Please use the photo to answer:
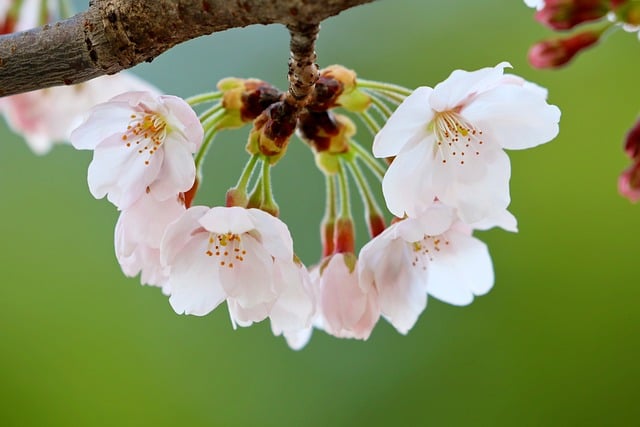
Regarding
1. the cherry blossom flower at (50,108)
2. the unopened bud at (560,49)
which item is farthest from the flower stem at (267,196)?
the cherry blossom flower at (50,108)

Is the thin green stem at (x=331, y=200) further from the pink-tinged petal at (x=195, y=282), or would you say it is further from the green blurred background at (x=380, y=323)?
the green blurred background at (x=380, y=323)

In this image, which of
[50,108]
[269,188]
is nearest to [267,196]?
[269,188]

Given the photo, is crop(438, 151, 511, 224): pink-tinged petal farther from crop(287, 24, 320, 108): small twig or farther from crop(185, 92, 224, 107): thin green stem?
crop(185, 92, 224, 107): thin green stem

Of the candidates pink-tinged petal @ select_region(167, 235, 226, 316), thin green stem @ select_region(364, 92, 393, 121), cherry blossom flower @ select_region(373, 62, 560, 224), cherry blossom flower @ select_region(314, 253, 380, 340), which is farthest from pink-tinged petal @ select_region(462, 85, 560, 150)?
pink-tinged petal @ select_region(167, 235, 226, 316)

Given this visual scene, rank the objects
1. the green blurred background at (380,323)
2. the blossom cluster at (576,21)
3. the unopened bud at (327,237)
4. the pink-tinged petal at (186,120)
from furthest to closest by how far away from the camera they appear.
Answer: the green blurred background at (380,323), the unopened bud at (327,237), the pink-tinged petal at (186,120), the blossom cluster at (576,21)

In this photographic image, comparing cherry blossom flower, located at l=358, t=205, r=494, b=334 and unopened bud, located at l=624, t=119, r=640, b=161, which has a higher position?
unopened bud, located at l=624, t=119, r=640, b=161
